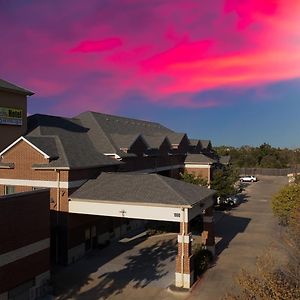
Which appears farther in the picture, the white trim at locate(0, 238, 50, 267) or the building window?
the building window

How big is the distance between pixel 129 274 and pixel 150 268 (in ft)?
6.21

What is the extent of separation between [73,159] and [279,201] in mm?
17410

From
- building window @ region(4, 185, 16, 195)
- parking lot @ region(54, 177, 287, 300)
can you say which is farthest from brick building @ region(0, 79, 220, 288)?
parking lot @ region(54, 177, 287, 300)

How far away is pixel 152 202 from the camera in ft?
82.4

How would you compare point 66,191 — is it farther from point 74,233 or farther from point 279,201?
point 279,201

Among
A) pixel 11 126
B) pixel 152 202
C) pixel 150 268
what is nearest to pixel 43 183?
pixel 11 126

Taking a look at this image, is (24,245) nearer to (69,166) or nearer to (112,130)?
(69,166)

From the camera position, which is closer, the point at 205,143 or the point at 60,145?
the point at 60,145

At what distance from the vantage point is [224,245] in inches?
1316

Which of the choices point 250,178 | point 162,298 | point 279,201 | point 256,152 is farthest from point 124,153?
point 256,152

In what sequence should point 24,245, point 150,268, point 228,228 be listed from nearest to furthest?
point 24,245
point 150,268
point 228,228

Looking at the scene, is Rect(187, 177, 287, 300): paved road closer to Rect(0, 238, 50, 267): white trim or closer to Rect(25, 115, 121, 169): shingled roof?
Rect(0, 238, 50, 267): white trim

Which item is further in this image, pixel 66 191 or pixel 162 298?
pixel 66 191

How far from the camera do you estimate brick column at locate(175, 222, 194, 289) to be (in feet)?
76.9
